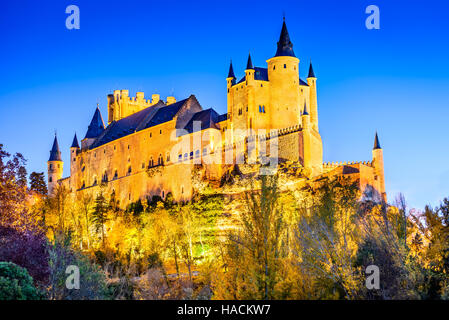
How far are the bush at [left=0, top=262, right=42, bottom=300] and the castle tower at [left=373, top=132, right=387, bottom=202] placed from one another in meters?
44.4

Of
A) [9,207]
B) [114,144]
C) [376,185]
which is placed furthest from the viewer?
[114,144]

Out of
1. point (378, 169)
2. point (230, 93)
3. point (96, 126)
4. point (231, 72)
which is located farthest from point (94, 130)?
point (378, 169)

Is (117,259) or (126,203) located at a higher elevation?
(126,203)

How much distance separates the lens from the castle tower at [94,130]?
95.0 meters

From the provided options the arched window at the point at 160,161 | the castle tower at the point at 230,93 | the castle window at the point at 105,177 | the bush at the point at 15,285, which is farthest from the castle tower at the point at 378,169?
the bush at the point at 15,285

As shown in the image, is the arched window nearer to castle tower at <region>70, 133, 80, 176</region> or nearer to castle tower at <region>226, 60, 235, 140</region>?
castle tower at <region>226, 60, 235, 140</region>

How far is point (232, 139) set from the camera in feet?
233

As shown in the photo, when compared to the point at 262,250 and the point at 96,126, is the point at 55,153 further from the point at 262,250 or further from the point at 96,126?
the point at 262,250

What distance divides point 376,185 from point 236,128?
58.0ft
